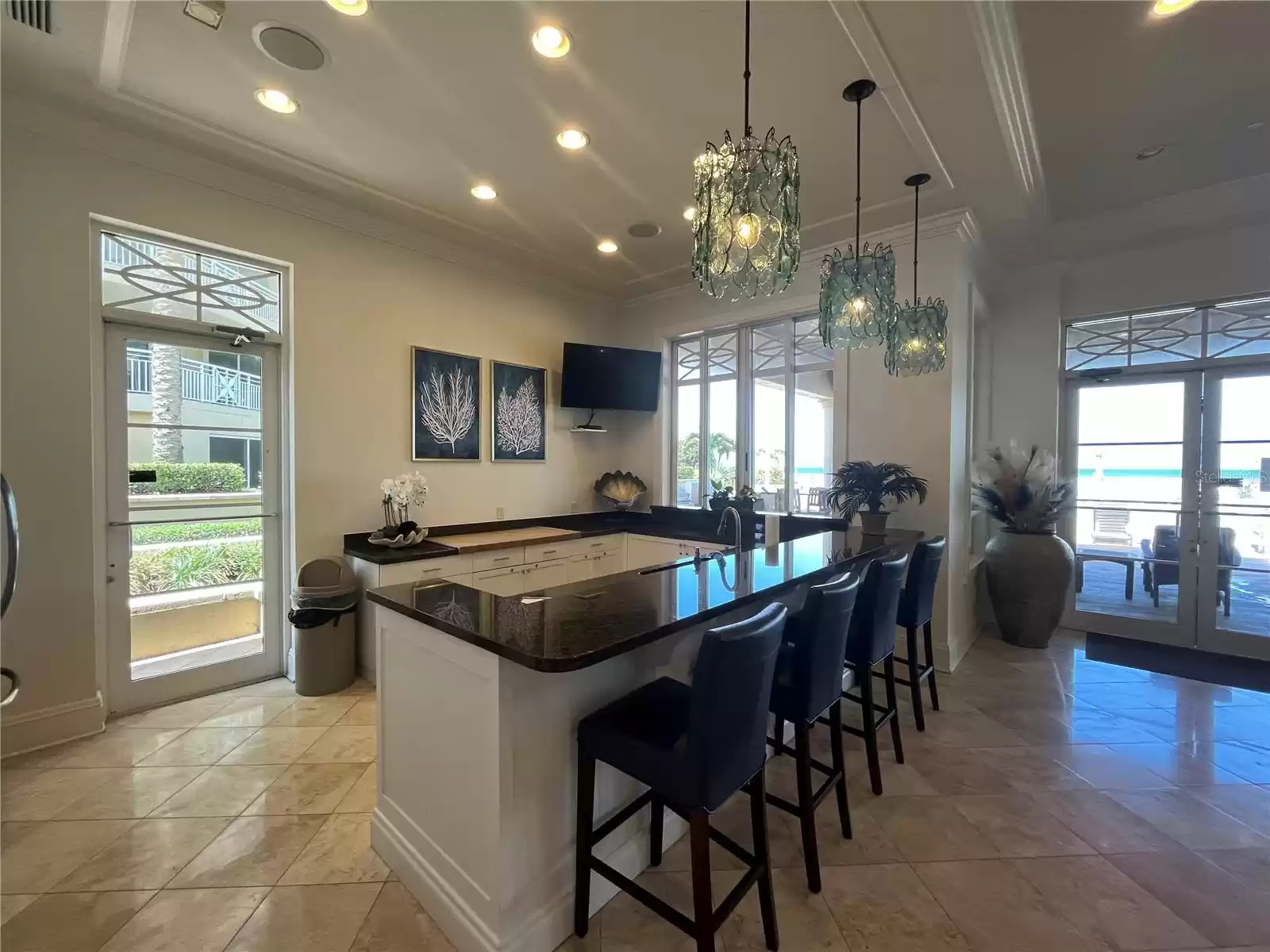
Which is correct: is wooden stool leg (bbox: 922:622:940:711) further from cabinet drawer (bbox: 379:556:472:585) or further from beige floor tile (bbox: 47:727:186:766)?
beige floor tile (bbox: 47:727:186:766)

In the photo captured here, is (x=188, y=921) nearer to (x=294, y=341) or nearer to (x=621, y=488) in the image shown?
(x=294, y=341)

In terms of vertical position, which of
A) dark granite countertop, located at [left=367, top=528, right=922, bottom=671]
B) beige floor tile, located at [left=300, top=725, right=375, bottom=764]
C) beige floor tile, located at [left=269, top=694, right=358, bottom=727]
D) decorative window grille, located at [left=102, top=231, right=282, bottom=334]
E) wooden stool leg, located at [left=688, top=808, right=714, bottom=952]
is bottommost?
beige floor tile, located at [left=300, top=725, right=375, bottom=764]

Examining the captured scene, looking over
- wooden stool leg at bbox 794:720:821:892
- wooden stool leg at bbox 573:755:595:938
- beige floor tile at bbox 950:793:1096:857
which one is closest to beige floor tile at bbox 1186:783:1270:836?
beige floor tile at bbox 950:793:1096:857

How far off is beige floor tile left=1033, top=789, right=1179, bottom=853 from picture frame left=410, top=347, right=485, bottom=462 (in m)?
4.03

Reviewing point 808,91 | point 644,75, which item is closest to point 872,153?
point 808,91

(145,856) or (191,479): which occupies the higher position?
(191,479)

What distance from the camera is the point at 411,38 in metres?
2.08

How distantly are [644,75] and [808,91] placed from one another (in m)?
0.76

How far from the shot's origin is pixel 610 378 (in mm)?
4922

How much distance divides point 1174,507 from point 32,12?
7.34m

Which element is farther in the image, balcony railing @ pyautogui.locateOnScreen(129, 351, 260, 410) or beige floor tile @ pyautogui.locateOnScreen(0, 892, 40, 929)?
balcony railing @ pyautogui.locateOnScreen(129, 351, 260, 410)

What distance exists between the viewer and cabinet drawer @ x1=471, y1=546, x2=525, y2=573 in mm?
3588

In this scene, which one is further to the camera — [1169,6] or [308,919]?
[1169,6]

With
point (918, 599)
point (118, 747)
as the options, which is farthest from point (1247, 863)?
point (118, 747)
